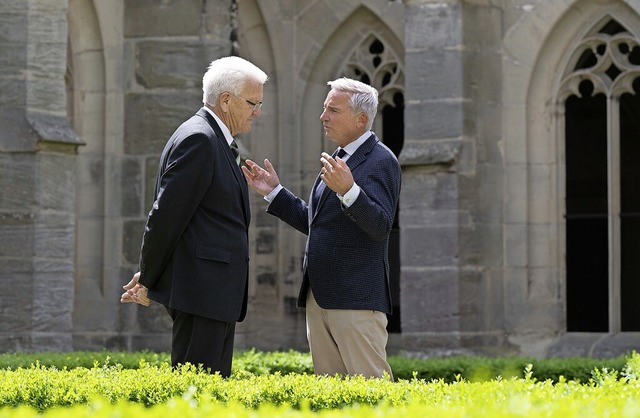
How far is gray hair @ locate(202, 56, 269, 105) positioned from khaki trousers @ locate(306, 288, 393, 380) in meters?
0.97

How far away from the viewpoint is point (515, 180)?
13.9 metres

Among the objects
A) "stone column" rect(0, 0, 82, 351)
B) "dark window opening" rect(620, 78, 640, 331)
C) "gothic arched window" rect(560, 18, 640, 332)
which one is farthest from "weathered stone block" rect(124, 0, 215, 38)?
"dark window opening" rect(620, 78, 640, 331)

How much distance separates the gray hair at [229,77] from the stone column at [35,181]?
5.47m

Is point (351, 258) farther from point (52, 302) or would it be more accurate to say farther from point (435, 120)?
point (435, 120)

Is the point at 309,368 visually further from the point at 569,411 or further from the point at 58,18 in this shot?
the point at 569,411

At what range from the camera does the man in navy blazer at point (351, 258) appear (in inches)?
256

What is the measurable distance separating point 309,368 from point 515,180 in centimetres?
371

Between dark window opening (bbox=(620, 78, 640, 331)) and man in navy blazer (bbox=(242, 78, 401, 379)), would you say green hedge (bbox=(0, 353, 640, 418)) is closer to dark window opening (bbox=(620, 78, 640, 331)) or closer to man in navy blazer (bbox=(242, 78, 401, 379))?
man in navy blazer (bbox=(242, 78, 401, 379))

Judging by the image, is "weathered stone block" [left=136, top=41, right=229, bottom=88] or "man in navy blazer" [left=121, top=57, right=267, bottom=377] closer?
"man in navy blazer" [left=121, top=57, right=267, bottom=377]

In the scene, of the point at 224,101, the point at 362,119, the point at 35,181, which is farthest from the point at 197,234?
the point at 35,181

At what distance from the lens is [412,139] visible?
1325 centimetres

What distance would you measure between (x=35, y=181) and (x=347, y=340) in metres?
5.81

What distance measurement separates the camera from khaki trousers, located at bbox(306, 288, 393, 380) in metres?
6.49

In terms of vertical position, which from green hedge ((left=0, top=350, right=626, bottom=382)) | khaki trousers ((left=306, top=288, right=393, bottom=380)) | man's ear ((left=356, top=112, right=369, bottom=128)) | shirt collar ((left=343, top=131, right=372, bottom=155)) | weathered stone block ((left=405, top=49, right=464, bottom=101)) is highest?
weathered stone block ((left=405, top=49, right=464, bottom=101))
